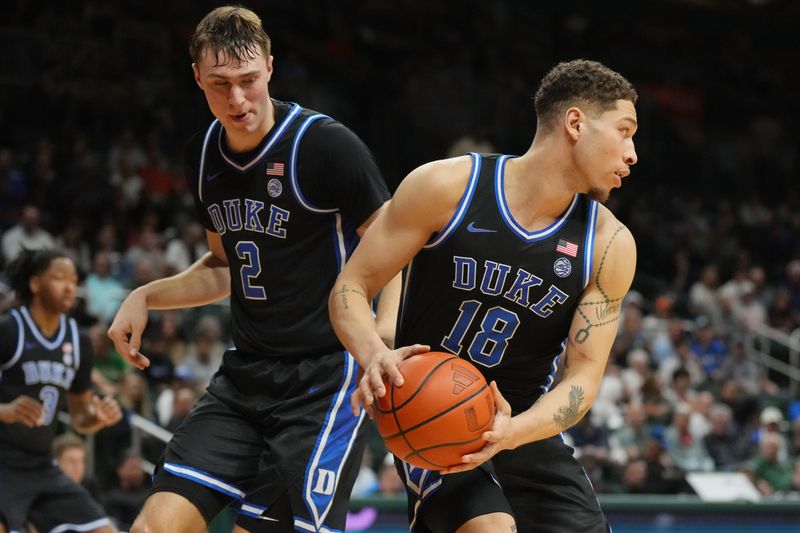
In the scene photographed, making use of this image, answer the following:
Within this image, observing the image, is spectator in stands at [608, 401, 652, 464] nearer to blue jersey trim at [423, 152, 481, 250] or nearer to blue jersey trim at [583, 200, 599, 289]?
blue jersey trim at [583, 200, 599, 289]

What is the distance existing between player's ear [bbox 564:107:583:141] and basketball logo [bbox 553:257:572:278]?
1.31ft

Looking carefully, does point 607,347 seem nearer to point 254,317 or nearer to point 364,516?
point 254,317

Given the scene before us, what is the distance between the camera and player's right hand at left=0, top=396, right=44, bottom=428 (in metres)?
5.71

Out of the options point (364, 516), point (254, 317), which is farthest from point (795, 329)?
point (254, 317)

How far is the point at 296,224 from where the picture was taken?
13.0ft

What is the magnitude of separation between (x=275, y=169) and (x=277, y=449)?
97cm

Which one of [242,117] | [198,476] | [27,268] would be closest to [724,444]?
[27,268]

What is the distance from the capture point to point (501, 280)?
12.2ft

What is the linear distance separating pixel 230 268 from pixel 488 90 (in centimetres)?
1372

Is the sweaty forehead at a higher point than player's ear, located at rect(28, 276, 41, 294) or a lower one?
higher

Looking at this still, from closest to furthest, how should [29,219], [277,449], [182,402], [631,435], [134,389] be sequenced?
[277,449], [182,402], [134,389], [29,219], [631,435]

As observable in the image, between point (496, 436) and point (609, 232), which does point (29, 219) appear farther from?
point (496, 436)

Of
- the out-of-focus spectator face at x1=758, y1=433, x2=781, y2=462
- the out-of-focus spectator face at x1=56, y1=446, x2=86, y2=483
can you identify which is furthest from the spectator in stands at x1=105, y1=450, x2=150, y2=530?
the out-of-focus spectator face at x1=758, y1=433, x2=781, y2=462

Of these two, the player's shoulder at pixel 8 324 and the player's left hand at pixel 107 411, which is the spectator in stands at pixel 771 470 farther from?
the player's shoulder at pixel 8 324
